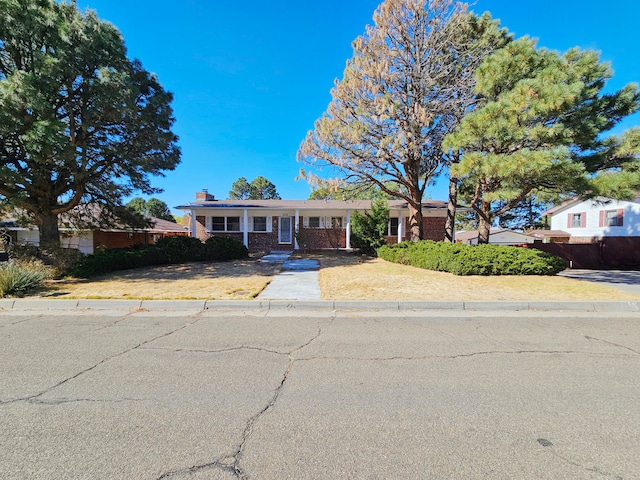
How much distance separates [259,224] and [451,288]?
50.2 ft

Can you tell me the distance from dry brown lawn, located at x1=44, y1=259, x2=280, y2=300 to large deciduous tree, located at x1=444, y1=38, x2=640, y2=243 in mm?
7189

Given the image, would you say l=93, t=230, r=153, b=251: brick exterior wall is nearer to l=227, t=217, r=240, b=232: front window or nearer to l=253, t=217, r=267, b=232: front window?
l=227, t=217, r=240, b=232: front window

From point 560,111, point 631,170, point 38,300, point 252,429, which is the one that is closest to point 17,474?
point 252,429

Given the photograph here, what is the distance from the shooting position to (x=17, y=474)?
203 cm

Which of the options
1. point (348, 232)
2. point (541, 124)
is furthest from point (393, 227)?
point (541, 124)

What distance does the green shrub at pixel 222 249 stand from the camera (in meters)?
14.9

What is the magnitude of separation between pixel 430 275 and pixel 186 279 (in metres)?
7.97

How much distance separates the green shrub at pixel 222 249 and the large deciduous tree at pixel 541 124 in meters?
10.7

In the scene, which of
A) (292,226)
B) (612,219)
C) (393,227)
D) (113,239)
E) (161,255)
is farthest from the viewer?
(113,239)

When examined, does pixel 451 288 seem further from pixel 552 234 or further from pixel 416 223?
pixel 552 234

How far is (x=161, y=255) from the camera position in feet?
43.1

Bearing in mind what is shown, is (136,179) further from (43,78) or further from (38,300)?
(38,300)

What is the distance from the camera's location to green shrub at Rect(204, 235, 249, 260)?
586 inches

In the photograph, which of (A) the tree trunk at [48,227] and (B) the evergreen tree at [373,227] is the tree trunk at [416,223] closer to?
(B) the evergreen tree at [373,227]
